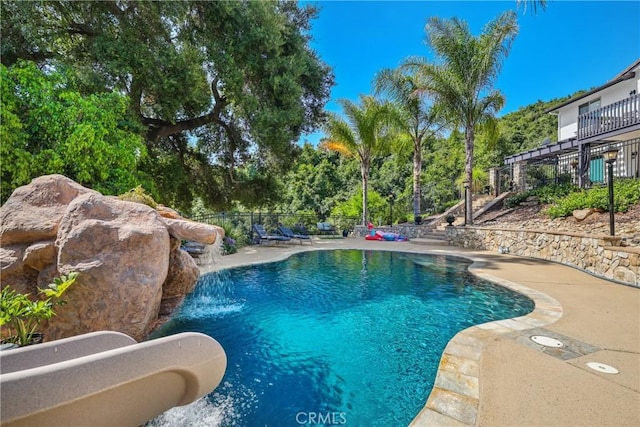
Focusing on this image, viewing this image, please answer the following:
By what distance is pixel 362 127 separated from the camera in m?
17.8

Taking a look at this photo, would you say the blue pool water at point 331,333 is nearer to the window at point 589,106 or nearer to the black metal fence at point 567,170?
the black metal fence at point 567,170

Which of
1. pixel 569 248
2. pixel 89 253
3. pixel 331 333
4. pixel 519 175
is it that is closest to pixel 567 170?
pixel 519 175

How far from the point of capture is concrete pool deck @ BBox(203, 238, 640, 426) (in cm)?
238

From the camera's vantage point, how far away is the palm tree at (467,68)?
12.4 m

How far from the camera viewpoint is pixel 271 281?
8031 mm

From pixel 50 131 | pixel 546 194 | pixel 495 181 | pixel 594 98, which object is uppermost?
pixel 594 98

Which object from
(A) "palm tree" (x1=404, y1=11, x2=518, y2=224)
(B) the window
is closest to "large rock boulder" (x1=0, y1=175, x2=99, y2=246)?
(A) "palm tree" (x1=404, y1=11, x2=518, y2=224)

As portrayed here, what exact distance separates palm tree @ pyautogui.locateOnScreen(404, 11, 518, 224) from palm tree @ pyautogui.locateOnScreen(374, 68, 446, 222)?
2553 mm

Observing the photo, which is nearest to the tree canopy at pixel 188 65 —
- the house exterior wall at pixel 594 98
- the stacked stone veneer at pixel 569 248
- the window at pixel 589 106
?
the stacked stone veneer at pixel 569 248

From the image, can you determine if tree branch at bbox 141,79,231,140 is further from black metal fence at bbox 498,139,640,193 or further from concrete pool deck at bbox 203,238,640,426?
black metal fence at bbox 498,139,640,193

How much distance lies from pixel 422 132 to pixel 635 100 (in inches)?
338

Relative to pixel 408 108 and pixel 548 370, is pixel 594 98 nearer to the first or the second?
pixel 408 108

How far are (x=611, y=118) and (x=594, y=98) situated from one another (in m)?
4.29

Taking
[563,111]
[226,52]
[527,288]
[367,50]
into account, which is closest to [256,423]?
[527,288]
